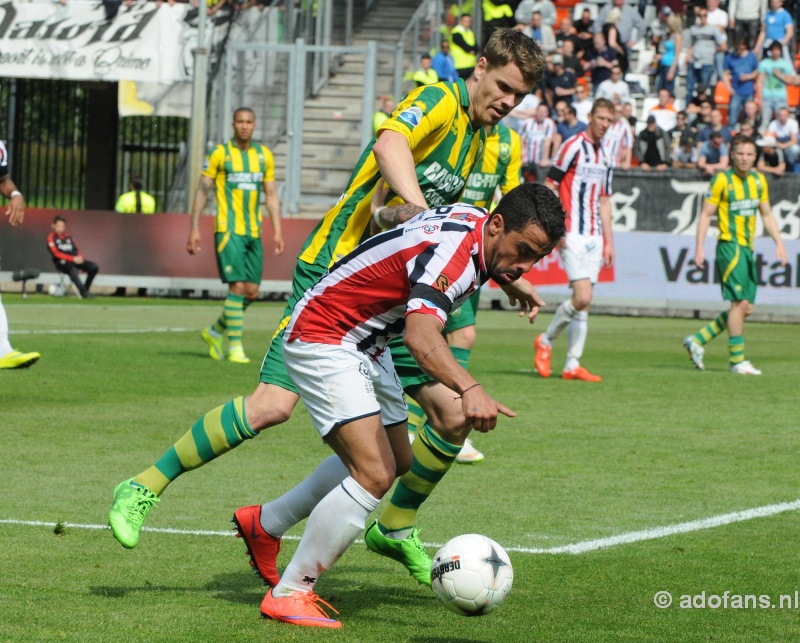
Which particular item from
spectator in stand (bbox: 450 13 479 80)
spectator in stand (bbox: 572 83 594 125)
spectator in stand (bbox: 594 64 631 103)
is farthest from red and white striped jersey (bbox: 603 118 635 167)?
spectator in stand (bbox: 450 13 479 80)

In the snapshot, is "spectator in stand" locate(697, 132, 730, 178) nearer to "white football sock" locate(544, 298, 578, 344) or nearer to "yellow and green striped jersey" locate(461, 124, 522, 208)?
"white football sock" locate(544, 298, 578, 344)

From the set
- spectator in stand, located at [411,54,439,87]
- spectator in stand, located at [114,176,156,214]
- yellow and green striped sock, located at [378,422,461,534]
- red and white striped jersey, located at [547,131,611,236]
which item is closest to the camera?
yellow and green striped sock, located at [378,422,461,534]

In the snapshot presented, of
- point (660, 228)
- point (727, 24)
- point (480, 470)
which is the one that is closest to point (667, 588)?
point (480, 470)

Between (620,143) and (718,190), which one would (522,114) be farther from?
(718,190)

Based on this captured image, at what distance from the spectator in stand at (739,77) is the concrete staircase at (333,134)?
6599 mm

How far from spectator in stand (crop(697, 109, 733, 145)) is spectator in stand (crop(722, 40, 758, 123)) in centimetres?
163

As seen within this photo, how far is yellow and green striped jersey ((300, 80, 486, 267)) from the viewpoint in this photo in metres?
5.84

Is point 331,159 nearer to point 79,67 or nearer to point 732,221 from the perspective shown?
point 79,67

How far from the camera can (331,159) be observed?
2853 centimetres

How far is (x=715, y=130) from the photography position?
81.2ft

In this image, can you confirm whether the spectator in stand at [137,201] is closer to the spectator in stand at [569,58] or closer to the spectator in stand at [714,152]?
the spectator in stand at [569,58]

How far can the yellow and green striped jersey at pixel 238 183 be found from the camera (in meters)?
14.1

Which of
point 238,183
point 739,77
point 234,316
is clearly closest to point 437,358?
point 234,316

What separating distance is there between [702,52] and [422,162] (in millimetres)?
22887
